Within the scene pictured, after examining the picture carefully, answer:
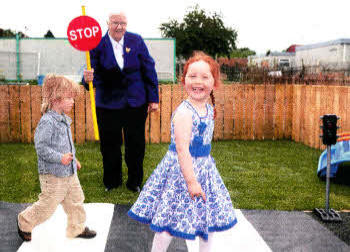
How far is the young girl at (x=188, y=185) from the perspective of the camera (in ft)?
8.84

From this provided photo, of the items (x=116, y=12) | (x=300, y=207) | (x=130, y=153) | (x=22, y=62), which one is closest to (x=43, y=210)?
(x=130, y=153)

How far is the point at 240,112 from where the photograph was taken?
30.3ft

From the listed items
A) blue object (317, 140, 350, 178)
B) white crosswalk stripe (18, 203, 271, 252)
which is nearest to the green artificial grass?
blue object (317, 140, 350, 178)

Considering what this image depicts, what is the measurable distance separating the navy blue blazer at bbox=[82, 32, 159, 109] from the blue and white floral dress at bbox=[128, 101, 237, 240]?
2114 mm

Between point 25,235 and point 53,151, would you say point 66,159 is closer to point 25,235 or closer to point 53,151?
point 53,151

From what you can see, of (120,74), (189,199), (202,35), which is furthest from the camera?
(202,35)

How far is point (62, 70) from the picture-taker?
85.5ft

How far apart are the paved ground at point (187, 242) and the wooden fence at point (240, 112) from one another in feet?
13.3

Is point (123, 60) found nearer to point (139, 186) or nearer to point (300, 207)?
point (139, 186)

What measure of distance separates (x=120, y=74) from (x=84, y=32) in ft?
1.99

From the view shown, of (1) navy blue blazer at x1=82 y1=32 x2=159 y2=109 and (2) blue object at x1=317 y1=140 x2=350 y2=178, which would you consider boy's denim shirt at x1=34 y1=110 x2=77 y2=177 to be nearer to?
(1) navy blue blazer at x1=82 y1=32 x2=159 y2=109

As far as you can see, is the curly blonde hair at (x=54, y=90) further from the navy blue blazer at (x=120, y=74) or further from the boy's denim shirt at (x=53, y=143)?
the navy blue blazer at (x=120, y=74)

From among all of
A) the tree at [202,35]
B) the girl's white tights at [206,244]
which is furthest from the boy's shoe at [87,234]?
the tree at [202,35]

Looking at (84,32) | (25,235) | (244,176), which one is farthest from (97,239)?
(244,176)
